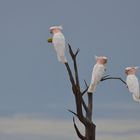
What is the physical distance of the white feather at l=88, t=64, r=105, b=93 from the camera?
12.4ft

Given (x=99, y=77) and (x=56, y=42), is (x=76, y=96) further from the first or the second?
(x=56, y=42)

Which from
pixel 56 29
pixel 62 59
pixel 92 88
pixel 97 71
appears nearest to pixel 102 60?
pixel 97 71

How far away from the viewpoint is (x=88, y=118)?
3.98m

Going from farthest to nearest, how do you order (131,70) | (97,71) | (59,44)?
(131,70) → (97,71) → (59,44)

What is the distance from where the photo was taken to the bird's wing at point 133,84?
381 cm

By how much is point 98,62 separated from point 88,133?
655 mm

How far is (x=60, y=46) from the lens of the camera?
3.67 meters

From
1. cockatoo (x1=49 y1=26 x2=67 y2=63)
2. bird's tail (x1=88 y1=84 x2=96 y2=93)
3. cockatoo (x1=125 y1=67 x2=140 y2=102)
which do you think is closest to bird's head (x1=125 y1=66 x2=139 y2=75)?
cockatoo (x1=125 y1=67 x2=140 y2=102)

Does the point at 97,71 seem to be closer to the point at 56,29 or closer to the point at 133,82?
the point at 133,82

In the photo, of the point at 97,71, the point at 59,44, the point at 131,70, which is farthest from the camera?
the point at 131,70

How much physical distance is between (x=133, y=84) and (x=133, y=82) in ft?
0.08

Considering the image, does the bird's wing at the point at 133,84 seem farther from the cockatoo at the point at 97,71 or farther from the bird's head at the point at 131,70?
the cockatoo at the point at 97,71

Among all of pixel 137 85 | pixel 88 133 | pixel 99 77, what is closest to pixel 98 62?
pixel 99 77

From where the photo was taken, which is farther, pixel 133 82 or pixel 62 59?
pixel 133 82
